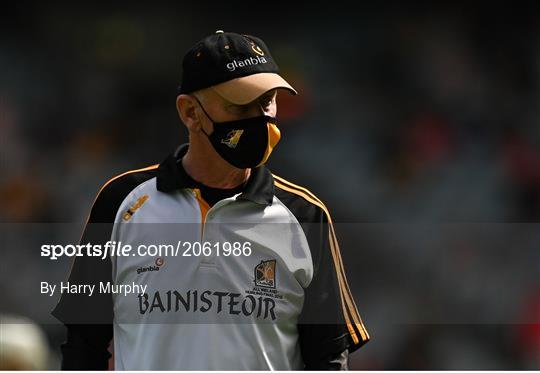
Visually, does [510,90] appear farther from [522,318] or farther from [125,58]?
[125,58]

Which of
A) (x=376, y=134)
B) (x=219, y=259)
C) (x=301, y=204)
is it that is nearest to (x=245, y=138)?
(x=301, y=204)

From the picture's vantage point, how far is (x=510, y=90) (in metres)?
5.52

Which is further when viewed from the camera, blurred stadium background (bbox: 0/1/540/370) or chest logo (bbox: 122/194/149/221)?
blurred stadium background (bbox: 0/1/540/370)

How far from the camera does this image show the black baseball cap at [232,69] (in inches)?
92.9

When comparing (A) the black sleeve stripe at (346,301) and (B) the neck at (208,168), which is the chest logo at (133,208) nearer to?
(B) the neck at (208,168)

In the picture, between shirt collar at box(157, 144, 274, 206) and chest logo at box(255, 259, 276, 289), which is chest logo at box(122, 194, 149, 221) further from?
chest logo at box(255, 259, 276, 289)

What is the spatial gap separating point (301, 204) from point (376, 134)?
298 cm

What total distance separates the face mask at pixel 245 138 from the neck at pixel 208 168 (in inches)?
0.9

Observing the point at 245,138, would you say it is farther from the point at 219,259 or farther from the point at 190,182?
the point at 219,259

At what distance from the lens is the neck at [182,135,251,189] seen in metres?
2.49

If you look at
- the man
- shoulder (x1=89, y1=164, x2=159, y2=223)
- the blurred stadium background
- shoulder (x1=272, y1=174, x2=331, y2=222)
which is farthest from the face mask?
the blurred stadium background

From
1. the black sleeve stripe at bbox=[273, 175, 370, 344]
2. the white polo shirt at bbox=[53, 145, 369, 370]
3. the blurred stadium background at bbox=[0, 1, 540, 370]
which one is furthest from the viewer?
the blurred stadium background at bbox=[0, 1, 540, 370]

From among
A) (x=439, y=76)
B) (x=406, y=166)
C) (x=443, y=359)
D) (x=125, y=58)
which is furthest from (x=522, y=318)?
(x=125, y=58)

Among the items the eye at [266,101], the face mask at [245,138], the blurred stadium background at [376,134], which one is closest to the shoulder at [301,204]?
the face mask at [245,138]
